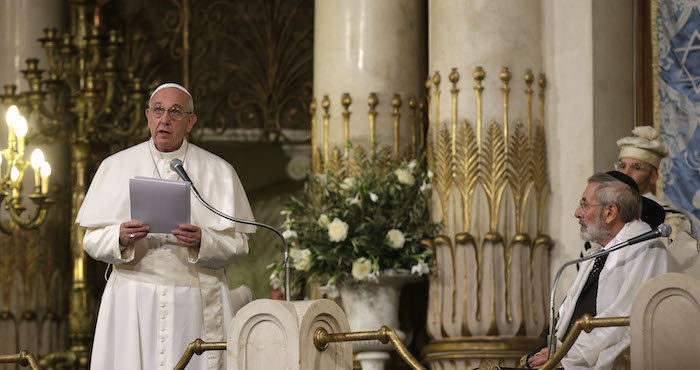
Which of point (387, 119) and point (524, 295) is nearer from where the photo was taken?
point (524, 295)

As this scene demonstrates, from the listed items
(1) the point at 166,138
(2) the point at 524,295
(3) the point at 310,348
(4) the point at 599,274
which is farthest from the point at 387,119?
(3) the point at 310,348

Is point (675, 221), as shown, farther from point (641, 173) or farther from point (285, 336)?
point (285, 336)

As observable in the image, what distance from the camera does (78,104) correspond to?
10.1 metres

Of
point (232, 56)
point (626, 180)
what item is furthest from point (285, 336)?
point (232, 56)

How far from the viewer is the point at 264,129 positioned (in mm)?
11344

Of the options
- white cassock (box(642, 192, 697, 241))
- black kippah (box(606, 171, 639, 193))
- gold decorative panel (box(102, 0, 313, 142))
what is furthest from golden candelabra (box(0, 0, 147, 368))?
black kippah (box(606, 171, 639, 193))

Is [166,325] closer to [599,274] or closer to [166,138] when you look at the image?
[166,138]

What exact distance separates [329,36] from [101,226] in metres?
2.75

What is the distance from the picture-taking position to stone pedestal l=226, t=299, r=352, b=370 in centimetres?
536

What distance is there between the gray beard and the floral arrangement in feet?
6.19

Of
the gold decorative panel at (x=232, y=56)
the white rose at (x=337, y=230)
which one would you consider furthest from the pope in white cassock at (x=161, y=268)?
the gold decorative panel at (x=232, y=56)

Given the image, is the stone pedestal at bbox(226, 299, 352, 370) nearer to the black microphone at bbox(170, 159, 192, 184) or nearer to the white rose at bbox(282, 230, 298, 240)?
the black microphone at bbox(170, 159, 192, 184)

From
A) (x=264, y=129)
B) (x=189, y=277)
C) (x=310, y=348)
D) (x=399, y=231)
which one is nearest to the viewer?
(x=310, y=348)

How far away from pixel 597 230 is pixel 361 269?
202 centimetres
